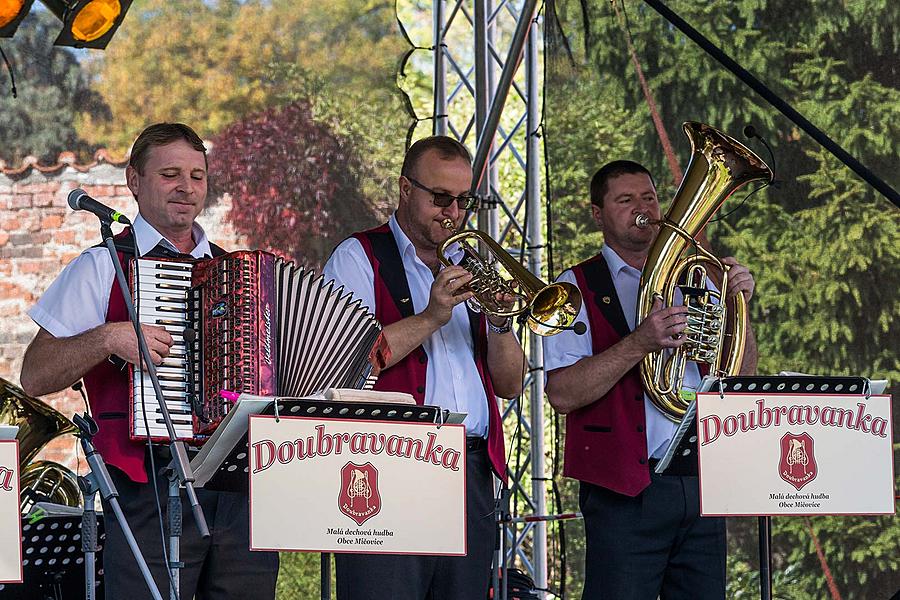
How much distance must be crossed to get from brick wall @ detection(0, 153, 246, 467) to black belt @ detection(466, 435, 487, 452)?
11.3 feet

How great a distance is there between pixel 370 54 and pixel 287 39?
22.8 inches

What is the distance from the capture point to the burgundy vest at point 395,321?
3920mm

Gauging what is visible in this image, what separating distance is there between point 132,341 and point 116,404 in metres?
0.29

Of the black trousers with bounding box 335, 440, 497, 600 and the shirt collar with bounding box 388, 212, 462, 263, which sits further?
the shirt collar with bounding box 388, 212, 462, 263

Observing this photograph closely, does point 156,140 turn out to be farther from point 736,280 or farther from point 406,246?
point 736,280

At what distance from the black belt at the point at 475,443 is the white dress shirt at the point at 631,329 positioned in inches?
22.4

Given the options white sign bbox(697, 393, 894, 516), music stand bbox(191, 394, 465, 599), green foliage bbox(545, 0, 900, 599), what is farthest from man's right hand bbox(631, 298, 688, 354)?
green foliage bbox(545, 0, 900, 599)

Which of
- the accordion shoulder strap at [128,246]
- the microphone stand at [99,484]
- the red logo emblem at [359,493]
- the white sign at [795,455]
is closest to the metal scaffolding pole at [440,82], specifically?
the accordion shoulder strap at [128,246]

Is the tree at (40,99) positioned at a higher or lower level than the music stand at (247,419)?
higher

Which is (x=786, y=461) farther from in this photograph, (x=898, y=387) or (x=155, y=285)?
(x=898, y=387)

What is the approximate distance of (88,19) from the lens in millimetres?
6551

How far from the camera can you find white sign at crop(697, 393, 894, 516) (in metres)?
3.51

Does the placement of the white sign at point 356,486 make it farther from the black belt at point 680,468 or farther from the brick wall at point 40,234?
the brick wall at point 40,234

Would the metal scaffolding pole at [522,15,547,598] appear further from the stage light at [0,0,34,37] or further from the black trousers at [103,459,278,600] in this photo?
the stage light at [0,0,34,37]
